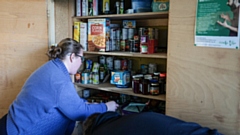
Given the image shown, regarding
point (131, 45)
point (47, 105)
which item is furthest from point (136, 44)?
point (47, 105)

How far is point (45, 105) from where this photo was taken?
1.30 metres

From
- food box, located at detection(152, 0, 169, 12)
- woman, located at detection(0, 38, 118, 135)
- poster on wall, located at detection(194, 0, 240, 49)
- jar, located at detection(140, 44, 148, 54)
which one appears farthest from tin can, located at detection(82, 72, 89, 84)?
poster on wall, located at detection(194, 0, 240, 49)

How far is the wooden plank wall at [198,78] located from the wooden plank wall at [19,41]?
0.96 m

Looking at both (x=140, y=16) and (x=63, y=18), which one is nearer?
(x=140, y=16)

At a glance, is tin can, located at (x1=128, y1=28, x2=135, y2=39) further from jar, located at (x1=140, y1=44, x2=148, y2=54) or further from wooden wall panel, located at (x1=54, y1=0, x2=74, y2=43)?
wooden wall panel, located at (x1=54, y1=0, x2=74, y2=43)

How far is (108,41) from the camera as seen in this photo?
1745 millimetres

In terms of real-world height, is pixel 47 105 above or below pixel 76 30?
below

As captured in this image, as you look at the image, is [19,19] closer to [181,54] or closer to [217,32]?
[181,54]

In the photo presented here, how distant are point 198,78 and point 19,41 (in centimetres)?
127

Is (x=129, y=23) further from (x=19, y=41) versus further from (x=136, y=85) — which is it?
(x=19, y=41)

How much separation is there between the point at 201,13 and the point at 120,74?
76 centimetres

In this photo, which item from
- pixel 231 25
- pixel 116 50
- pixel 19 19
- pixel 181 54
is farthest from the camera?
pixel 116 50

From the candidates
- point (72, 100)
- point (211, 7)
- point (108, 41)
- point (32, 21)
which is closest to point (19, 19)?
point (32, 21)

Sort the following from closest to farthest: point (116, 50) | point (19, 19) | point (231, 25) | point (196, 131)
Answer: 1. point (196, 131)
2. point (231, 25)
3. point (19, 19)
4. point (116, 50)
